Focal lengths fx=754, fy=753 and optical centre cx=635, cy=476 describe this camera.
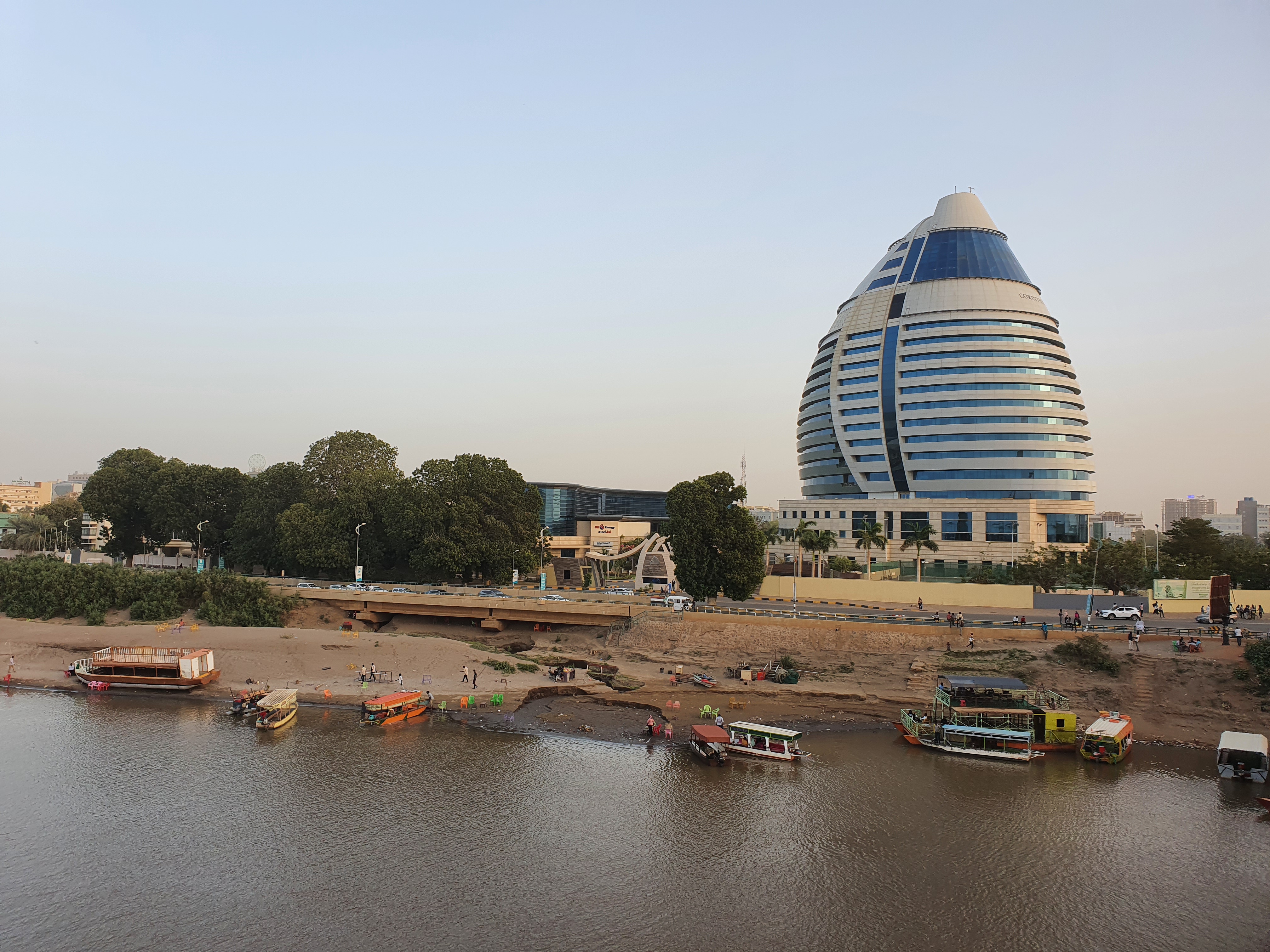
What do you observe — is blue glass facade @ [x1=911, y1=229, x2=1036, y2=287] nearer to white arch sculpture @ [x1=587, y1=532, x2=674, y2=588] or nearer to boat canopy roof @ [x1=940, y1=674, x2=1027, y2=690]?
white arch sculpture @ [x1=587, y1=532, x2=674, y2=588]

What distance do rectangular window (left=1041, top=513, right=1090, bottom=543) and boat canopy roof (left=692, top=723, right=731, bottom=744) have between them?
3868 inches

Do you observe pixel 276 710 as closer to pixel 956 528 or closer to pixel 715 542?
pixel 715 542

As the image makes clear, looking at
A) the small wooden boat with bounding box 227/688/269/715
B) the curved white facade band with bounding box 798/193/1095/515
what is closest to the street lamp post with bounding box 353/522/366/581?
the small wooden boat with bounding box 227/688/269/715

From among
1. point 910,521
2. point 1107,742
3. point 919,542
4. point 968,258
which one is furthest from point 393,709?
point 968,258

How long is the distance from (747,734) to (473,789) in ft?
56.0

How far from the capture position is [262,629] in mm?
72062

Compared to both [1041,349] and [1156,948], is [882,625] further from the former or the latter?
[1041,349]

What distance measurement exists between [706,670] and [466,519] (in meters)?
37.6

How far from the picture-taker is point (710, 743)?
44656mm

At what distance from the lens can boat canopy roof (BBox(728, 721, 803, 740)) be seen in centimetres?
4519

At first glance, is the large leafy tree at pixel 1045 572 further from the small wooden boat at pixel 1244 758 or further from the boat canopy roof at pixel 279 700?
the boat canopy roof at pixel 279 700

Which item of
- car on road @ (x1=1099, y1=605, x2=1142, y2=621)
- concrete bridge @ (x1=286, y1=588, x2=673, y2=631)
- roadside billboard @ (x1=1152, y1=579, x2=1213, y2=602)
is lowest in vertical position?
concrete bridge @ (x1=286, y1=588, x2=673, y2=631)

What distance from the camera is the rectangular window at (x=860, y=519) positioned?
13300cm

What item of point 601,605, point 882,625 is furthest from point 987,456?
point 601,605
